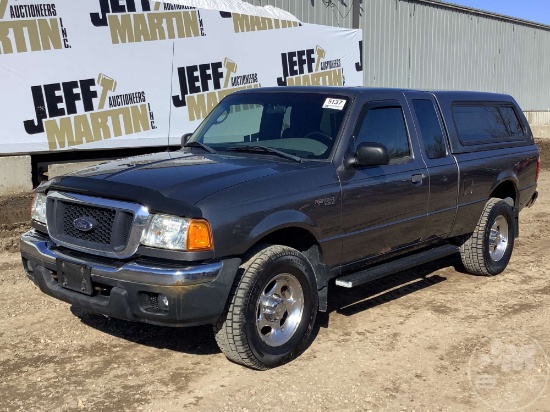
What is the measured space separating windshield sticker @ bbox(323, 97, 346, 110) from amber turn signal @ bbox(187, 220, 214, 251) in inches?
70.6

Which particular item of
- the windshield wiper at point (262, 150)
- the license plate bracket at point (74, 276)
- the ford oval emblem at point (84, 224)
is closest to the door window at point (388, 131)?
the windshield wiper at point (262, 150)

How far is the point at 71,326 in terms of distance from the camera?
516 centimetres

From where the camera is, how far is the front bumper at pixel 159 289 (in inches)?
154

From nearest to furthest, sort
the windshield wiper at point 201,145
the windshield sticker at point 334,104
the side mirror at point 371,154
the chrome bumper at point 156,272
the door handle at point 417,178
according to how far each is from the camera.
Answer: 1. the chrome bumper at point 156,272
2. the side mirror at point 371,154
3. the windshield sticker at point 334,104
4. the windshield wiper at point 201,145
5. the door handle at point 417,178

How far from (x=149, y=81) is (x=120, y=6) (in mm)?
1346

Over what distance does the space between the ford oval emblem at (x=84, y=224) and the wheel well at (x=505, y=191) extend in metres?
4.50

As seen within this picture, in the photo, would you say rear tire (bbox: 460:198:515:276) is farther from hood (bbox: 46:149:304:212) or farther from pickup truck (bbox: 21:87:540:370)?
hood (bbox: 46:149:304:212)

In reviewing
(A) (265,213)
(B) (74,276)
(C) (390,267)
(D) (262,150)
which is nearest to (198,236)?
(A) (265,213)

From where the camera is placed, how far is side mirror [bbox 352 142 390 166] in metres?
4.83

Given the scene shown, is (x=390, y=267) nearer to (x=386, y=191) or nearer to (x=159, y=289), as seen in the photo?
(x=386, y=191)

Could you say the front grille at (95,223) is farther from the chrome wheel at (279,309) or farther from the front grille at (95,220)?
the chrome wheel at (279,309)

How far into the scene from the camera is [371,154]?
15.9 ft

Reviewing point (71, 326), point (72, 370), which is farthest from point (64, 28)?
point (72, 370)

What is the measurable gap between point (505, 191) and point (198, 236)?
14.7ft
